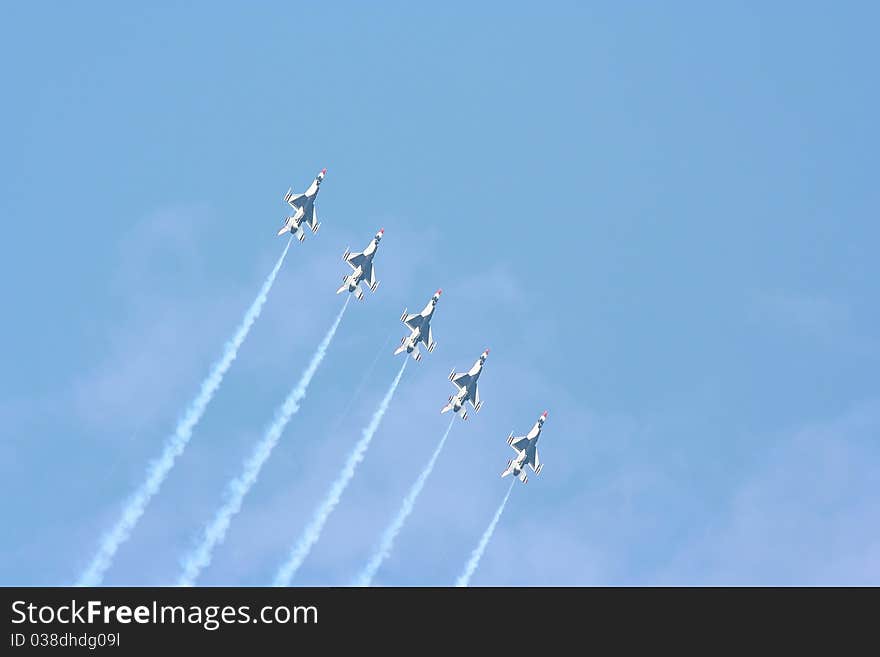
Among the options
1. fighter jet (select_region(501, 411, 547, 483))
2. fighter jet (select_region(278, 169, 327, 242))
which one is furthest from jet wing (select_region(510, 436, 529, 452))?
fighter jet (select_region(278, 169, 327, 242))

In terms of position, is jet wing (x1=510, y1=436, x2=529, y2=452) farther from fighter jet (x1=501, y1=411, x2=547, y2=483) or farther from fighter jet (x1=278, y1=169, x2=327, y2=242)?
fighter jet (x1=278, y1=169, x2=327, y2=242)

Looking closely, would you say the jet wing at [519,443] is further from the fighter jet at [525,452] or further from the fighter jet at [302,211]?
the fighter jet at [302,211]

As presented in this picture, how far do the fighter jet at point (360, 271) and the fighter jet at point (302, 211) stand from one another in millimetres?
5439

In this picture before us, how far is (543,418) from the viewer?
539 ft

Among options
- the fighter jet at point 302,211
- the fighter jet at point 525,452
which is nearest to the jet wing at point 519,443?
the fighter jet at point 525,452

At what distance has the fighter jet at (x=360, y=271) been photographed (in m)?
156

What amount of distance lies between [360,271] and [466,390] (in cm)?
1806

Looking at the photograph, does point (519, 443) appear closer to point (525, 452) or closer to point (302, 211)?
point (525, 452)

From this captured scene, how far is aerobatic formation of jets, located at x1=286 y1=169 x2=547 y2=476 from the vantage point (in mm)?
156125

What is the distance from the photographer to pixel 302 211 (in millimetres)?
156625

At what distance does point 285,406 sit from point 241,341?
862 centimetres
